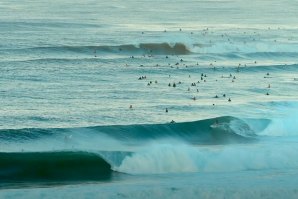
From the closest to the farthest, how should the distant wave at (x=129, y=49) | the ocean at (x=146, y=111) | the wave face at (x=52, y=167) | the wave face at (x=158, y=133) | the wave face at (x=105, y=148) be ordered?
1. the ocean at (x=146, y=111)
2. the wave face at (x=52, y=167)
3. the wave face at (x=105, y=148)
4. the wave face at (x=158, y=133)
5. the distant wave at (x=129, y=49)

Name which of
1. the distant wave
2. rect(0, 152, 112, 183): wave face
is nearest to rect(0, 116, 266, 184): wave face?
rect(0, 152, 112, 183): wave face

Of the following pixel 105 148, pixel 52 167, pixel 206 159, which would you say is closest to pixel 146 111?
pixel 105 148

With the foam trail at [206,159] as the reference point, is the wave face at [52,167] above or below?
below

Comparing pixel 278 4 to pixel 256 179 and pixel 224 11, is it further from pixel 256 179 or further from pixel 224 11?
pixel 256 179

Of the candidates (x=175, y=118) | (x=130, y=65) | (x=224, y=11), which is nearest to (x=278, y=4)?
(x=224, y=11)

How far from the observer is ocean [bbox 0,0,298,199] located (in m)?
16.4

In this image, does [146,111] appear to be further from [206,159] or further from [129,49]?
[129,49]

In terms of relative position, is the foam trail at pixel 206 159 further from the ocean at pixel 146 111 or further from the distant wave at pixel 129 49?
the distant wave at pixel 129 49

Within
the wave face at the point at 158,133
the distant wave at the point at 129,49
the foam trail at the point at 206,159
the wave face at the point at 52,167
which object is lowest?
the wave face at the point at 52,167

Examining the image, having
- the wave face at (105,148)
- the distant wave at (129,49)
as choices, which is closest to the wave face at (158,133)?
the wave face at (105,148)

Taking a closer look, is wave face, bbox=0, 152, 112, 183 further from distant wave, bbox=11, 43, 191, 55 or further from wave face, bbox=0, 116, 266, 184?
distant wave, bbox=11, 43, 191, 55

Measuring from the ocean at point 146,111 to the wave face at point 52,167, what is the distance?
2 centimetres

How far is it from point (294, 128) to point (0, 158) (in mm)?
7208

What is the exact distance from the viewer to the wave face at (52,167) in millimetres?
16891
